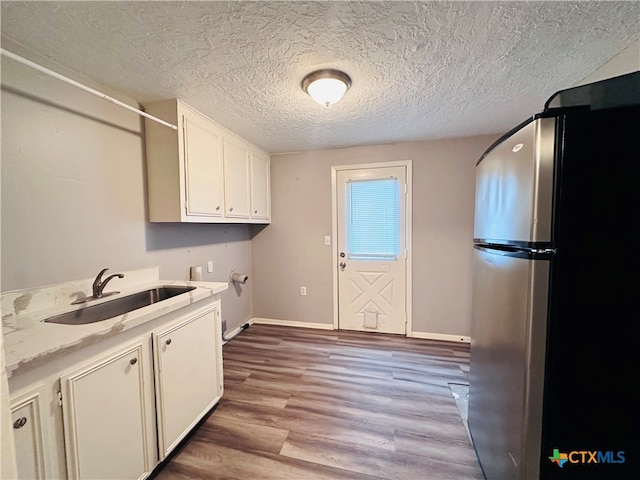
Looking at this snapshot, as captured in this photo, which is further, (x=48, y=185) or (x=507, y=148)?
(x=48, y=185)

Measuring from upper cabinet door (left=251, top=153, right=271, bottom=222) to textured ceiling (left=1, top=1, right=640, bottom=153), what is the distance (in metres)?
1.00

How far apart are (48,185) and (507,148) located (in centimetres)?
240

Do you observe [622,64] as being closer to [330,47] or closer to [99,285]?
[330,47]

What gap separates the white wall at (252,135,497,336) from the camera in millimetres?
3018

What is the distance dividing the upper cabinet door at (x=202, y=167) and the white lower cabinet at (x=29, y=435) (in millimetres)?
1410

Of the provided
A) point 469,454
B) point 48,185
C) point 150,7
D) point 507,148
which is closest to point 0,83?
point 48,185

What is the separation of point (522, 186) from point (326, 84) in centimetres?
130

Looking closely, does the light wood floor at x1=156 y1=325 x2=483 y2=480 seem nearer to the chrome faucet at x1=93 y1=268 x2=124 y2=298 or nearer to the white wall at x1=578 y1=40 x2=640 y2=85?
the chrome faucet at x1=93 y1=268 x2=124 y2=298

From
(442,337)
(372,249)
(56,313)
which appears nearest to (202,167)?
(56,313)

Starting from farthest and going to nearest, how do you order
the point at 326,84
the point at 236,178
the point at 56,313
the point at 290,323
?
the point at 290,323 < the point at 236,178 < the point at 326,84 < the point at 56,313

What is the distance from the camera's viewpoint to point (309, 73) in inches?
66.2

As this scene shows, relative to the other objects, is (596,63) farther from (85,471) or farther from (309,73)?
(85,471)

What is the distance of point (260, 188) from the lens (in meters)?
3.30

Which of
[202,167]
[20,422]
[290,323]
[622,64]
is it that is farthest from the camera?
[290,323]
